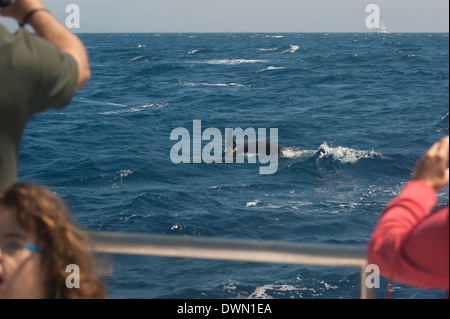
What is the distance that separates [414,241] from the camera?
5.44ft

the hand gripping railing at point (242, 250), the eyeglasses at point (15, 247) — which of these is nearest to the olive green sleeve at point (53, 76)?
the eyeglasses at point (15, 247)

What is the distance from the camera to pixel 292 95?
42000 mm

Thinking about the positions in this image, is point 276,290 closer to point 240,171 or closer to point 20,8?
point 20,8

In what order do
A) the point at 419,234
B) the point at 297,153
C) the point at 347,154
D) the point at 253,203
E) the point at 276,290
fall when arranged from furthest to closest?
the point at 297,153
the point at 347,154
the point at 253,203
the point at 276,290
the point at 419,234

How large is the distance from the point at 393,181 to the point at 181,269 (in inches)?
368

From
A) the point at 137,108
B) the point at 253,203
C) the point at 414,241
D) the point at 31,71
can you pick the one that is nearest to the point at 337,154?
the point at 253,203

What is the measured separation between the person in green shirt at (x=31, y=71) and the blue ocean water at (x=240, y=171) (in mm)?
394

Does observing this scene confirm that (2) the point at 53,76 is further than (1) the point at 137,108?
No

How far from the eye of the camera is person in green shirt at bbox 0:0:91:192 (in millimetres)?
1763

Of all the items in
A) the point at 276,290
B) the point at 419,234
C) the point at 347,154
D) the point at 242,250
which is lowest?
the point at 276,290

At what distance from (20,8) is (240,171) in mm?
17972

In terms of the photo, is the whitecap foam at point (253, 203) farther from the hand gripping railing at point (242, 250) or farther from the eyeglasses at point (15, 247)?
the eyeglasses at point (15, 247)

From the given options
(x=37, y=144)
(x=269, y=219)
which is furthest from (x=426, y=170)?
(x=37, y=144)

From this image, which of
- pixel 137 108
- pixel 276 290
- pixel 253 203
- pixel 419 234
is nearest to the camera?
pixel 419 234
